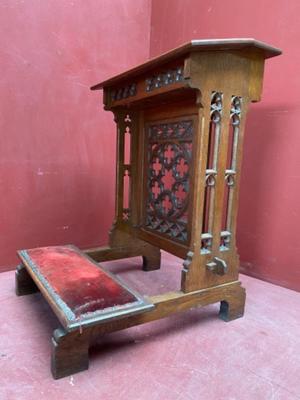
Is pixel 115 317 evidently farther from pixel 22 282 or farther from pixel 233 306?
pixel 22 282

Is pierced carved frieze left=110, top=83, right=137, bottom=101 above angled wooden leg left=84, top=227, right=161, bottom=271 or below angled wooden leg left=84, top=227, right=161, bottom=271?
above

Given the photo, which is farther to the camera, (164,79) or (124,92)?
(124,92)

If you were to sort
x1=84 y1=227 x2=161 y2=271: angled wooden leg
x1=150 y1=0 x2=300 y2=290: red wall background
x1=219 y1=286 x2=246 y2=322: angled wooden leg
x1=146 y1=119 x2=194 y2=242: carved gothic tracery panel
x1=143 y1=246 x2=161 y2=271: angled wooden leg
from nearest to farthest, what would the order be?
x1=219 y1=286 x2=246 y2=322: angled wooden leg, x1=146 y1=119 x2=194 y2=242: carved gothic tracery panel, x1=150 y1=0 x2=300 y2=290: red wall background, x1=84 y1=227 x2=161 y2=271: angled wooden leg, x1=143 y1=246 x2=161 y2=271: angled wooden leg

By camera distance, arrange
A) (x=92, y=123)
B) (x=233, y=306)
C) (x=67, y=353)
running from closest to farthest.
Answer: (x=67, y=353)
(x=233, y=306)
(x=92, y=123)

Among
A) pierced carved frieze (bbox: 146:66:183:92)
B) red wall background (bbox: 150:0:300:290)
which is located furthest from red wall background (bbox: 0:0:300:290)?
pierced carved frieze (bbox: 146:66:183:92)

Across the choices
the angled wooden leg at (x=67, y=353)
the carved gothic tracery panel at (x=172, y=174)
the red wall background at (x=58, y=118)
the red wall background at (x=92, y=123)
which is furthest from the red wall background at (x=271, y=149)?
the angled wooden leg at (x=67, y=353)

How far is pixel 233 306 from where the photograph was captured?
1399mm

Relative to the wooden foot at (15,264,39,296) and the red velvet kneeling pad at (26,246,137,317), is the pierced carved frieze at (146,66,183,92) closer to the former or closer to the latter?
the red velvet kneeling pad at (26,246,137,317)

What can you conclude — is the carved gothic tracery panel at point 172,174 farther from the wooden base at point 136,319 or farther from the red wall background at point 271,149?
the red wall background at point 271,149

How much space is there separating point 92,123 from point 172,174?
83cm

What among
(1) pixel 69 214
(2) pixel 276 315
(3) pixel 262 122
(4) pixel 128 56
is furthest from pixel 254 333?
(4) pixel 128 56

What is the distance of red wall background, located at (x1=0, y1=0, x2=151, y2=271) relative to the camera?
1.83 meters

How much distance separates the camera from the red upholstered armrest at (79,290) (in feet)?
3.37

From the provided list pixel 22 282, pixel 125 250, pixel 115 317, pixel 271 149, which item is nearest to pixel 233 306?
pixel 115 317
